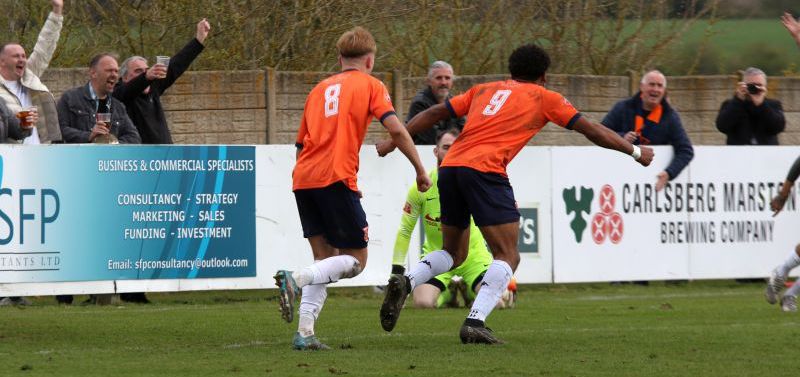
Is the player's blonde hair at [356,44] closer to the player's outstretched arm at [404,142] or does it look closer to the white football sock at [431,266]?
the player's outstretched arm at [404,142]

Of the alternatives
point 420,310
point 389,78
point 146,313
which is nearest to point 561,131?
point 389,78

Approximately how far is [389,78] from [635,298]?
4.08m

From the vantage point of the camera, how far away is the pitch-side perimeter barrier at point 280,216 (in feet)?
42.9

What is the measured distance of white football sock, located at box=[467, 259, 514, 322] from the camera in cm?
974

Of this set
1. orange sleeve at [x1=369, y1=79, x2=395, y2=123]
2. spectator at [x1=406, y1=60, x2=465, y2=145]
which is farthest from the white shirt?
orange sleeve at [x1=369, y1=79, x2=395, y2=123]

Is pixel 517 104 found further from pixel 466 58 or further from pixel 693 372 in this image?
pixel 466 58

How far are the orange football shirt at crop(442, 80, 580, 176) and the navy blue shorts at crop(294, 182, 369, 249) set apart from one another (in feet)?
2.97

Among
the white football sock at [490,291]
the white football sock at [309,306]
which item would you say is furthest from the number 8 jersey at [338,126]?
the white football sock at [490,291]

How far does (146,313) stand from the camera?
12703mm

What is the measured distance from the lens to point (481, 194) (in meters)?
9.75

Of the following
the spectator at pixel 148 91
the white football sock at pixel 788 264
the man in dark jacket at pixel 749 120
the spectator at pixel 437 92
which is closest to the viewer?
the white football sock at pixel 788 264

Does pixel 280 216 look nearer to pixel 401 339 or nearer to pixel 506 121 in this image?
pixel 401 339

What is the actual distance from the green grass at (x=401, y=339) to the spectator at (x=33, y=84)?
1514mm

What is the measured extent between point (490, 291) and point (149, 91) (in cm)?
584
